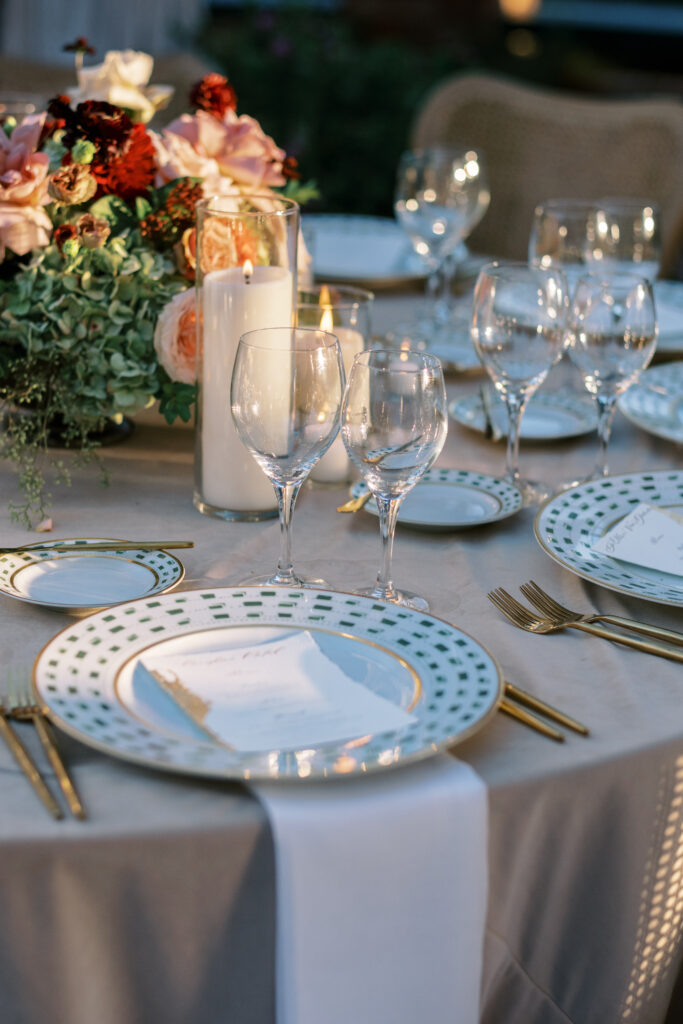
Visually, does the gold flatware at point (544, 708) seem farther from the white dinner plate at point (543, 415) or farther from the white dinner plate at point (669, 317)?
the white dinner plate at point (669, 317)

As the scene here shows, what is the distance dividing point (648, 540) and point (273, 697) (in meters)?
0.44

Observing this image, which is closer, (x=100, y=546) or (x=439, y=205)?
(x=100, y=546)

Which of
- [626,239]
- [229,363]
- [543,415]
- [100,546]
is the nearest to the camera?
[100,546]

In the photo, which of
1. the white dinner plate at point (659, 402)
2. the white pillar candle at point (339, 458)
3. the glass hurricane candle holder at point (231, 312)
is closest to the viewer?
the glass hurricane candle holder at point (231, 312)

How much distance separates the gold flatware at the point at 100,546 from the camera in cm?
101

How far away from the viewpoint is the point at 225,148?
1.30 meters

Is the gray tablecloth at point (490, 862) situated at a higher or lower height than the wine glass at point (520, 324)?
lower

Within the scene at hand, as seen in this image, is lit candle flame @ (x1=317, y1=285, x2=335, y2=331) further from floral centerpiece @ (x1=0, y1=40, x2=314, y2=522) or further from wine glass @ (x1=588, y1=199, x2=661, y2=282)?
wine glass @ (x1=588, y1=199, x2=661, y2=282)

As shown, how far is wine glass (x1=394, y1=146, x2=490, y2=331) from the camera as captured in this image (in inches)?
70.5

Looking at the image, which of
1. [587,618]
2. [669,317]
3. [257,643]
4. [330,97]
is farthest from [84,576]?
[330,97]

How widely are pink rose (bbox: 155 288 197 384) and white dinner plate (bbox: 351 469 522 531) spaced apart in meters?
0.21

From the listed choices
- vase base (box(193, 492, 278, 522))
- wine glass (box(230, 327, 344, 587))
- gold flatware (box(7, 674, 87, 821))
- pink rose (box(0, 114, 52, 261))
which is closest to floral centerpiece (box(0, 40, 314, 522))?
pink rose (box(0, 114, 52, 261))

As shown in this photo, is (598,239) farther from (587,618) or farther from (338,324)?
(587,618)

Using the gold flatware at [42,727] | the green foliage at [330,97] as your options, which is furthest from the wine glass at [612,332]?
the green foliage at [330,97]
